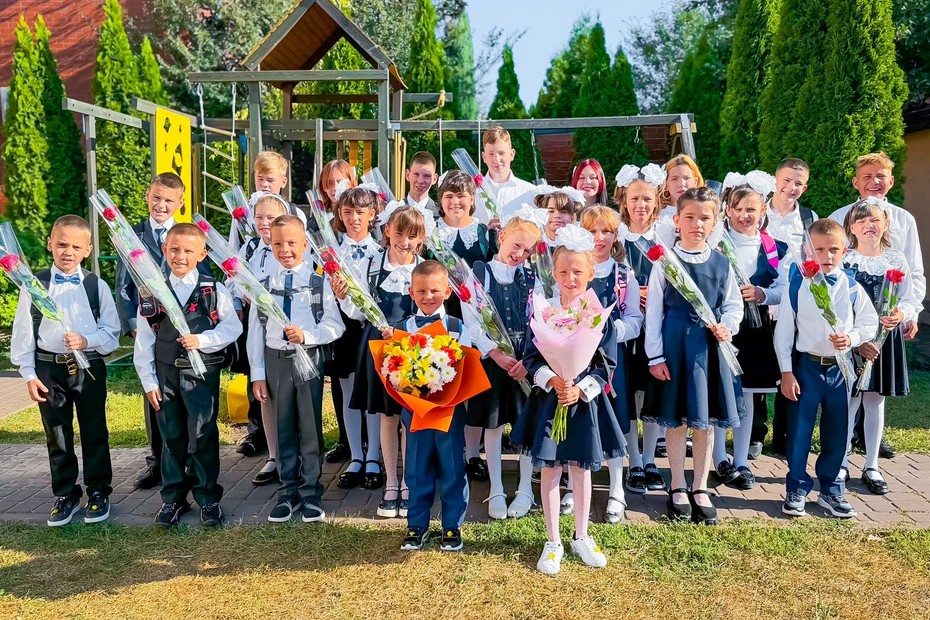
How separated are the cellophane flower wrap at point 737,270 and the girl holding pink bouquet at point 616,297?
0.56 meters

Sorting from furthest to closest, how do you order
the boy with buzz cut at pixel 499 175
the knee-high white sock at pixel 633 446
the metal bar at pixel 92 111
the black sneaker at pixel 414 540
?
the metal bar at pixel 92 111 → the boy with buzz cut at pixel 499 175 → the knee-high white sock at pixel 633 446 → the black sneaker at pixel 414 540

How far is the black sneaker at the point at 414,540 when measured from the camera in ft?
12.1

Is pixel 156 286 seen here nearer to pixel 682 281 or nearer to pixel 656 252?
pixel 656 252

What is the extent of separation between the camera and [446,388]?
3.58 meters

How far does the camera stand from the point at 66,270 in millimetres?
4008

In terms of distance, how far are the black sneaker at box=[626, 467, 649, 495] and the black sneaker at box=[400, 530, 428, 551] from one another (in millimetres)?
1452

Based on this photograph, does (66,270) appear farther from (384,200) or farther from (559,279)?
(559,279)

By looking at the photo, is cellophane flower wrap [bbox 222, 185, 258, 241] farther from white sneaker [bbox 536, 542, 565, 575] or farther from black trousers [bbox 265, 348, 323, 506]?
white sneaker [bbox 536, 542, 565, 575]

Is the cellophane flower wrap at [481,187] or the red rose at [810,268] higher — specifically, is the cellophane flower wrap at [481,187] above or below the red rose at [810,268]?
above

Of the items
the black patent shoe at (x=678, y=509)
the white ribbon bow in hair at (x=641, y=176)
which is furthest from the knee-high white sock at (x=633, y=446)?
the white ribbon bow in hair at (x=641, y=176)

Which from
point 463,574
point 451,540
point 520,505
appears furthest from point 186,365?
point 520,505

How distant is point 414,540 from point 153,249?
89.8 inches

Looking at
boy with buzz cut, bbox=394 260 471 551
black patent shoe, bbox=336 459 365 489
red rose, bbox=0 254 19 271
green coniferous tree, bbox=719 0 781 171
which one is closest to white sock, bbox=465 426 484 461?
black patent shoe, bbox=336 459 365 489

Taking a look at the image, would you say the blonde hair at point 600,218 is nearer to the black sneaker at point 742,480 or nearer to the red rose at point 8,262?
the black sneaker at point 742,480
